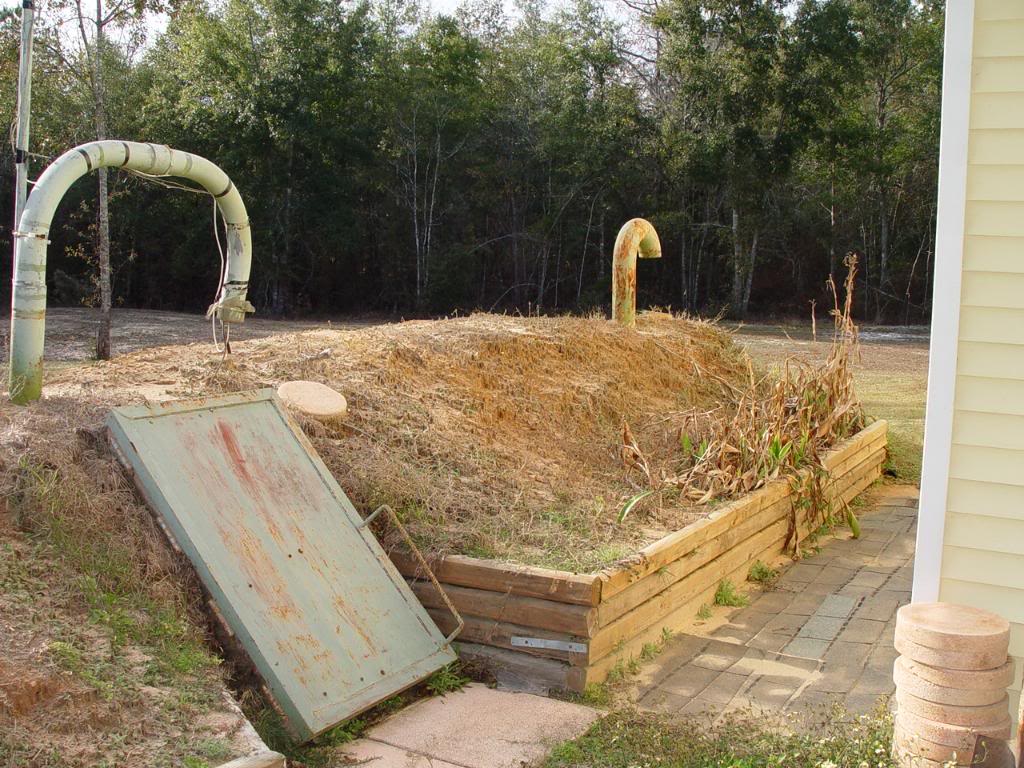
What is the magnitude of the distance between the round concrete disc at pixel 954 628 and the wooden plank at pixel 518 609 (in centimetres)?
110

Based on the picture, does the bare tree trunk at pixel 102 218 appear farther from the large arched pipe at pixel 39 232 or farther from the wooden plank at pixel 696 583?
the wooden plank at pixel 696 583

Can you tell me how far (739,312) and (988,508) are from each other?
20.3 metres

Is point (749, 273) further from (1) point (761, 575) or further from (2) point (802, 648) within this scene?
(2) point (802, 648)

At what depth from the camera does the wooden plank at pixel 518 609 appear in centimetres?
345

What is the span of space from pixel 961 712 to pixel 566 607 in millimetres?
1325

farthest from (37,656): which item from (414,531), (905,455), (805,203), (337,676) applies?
(805,203)

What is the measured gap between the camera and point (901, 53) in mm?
22750

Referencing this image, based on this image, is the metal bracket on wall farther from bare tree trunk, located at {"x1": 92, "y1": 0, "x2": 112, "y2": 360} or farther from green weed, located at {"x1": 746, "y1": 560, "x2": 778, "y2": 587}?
bare tree trunk, located at {"x1": 92, "y1": 0, "x2": 112, "y2": 360}

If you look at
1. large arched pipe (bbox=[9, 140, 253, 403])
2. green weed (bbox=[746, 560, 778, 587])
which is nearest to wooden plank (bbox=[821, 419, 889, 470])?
green weed (bbox=[746, 560, 778, 587])

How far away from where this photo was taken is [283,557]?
11.6ft

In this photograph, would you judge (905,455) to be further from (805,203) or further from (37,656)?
(805,203)

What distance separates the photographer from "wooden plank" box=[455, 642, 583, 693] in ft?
11.5

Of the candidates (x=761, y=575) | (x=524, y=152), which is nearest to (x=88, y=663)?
(x=761, y=575)

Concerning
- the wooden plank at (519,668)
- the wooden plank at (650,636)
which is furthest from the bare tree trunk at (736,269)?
the wooden plank at (519,668)
